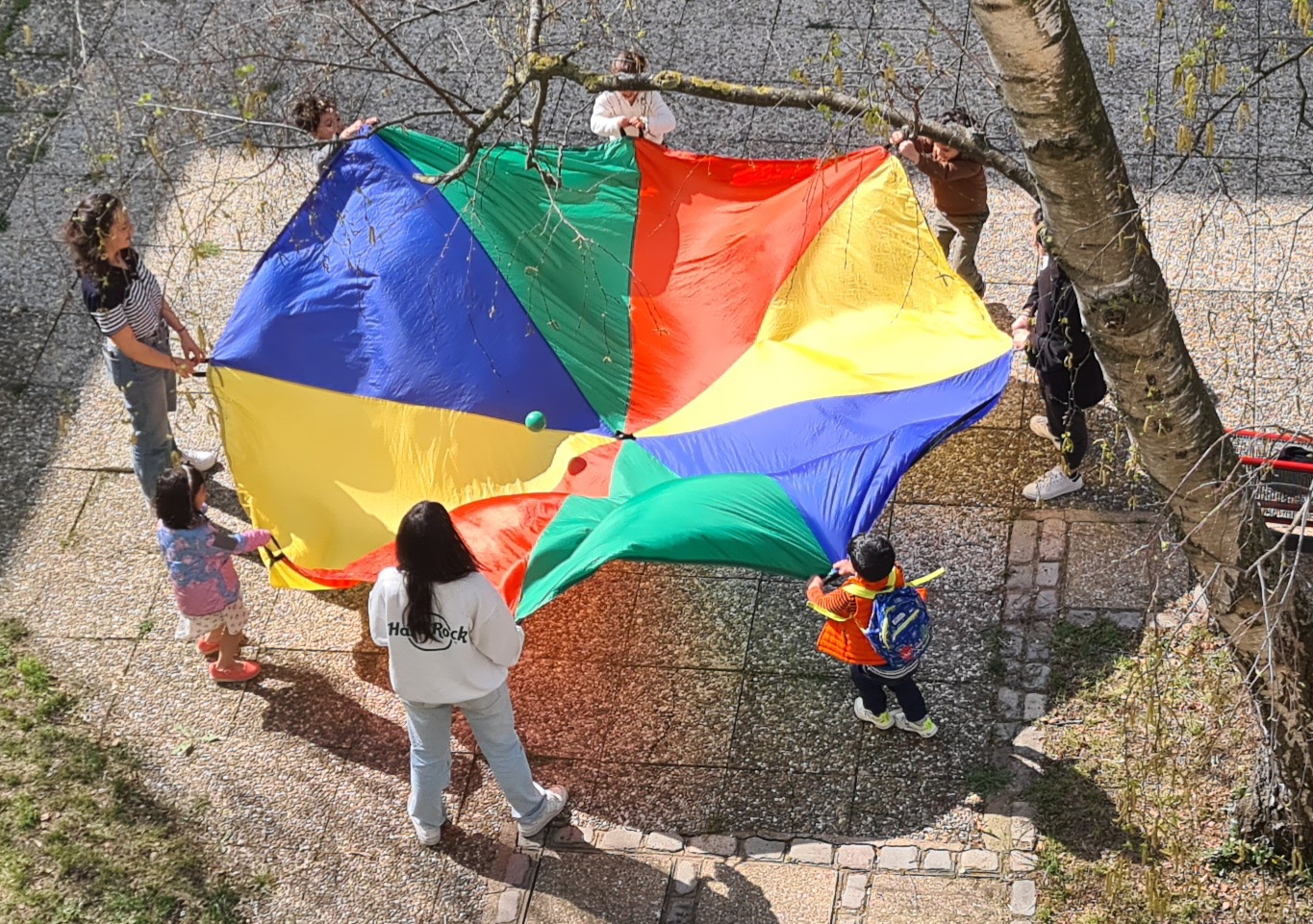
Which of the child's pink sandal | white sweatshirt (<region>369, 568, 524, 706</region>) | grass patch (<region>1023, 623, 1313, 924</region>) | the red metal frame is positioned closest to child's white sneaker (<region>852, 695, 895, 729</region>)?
grass patch (<region>1023, 623, 1313, 924</region>)

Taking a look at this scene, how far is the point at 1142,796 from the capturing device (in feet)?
18.1

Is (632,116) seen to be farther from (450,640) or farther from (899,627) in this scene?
(450,640)

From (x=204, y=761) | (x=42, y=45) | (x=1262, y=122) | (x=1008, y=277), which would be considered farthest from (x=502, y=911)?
(x=42, y=45)

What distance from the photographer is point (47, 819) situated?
609 cm

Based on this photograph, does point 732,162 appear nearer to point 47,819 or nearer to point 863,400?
point 863,400

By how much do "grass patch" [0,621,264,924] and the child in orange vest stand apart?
250 centimetres

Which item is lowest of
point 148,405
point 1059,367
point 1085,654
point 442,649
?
point 442,649

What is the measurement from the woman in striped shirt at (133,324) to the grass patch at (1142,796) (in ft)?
12.7

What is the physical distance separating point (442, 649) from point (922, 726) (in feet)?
6.41

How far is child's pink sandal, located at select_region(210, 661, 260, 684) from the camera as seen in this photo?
6539 mm

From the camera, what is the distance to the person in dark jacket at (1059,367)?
6355 millimetres

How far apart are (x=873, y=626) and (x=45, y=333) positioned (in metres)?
5.28

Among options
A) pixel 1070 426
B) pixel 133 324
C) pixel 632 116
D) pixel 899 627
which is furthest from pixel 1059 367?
pixel 133 324

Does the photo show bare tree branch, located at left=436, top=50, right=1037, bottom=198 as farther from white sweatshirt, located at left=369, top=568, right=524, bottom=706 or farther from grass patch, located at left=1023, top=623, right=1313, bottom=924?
grass patch, located at left=1023, top=623, right=1313, bottom=924
